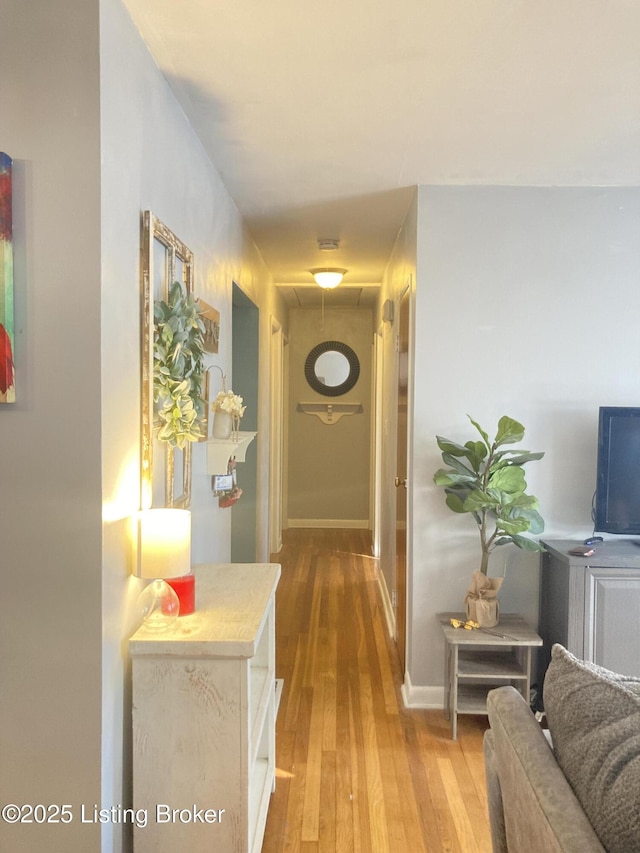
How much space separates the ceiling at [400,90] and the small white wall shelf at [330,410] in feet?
13.9

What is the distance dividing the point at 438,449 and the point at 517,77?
5.42 ft

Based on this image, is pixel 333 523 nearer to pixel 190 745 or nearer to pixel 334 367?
pixel 334 367

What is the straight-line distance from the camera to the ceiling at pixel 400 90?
1.76 metres

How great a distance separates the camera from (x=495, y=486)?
294cm

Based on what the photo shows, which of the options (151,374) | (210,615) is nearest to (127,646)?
(210,615)

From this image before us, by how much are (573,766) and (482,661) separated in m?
2.04

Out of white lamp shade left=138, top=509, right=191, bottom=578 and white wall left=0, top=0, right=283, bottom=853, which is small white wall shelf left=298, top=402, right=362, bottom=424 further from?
white wall left=0, top=0, right=283, bottom=853

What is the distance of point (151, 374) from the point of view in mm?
1885

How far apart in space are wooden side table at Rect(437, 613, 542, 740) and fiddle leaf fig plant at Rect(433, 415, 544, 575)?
0.29m

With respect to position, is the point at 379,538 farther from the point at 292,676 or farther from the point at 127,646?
the point at 127,646

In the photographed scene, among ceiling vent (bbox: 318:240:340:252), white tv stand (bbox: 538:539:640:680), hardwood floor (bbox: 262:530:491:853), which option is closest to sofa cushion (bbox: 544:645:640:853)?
hardwood floor (bbox: 262:530:491:853)

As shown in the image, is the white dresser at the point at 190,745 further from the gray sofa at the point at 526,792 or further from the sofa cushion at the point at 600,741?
the sofa cushion at the point at 600,741

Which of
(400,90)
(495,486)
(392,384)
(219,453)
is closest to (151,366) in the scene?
(219,453)

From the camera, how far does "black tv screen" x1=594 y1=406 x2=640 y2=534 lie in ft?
9.85
